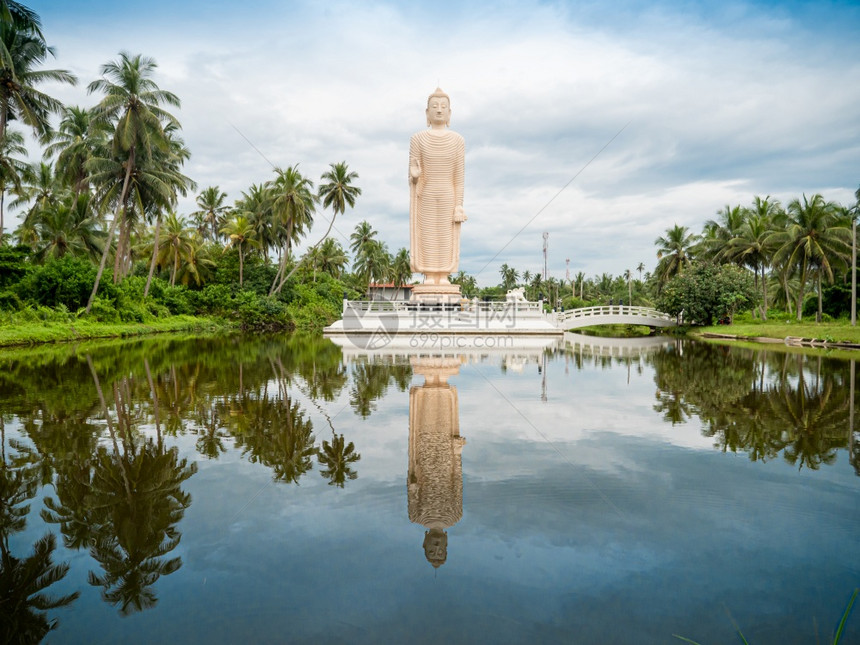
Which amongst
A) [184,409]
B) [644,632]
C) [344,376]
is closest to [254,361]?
[344,376]

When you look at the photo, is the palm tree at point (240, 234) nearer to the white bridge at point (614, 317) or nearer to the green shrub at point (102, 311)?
the green shrub at point (102, 311)

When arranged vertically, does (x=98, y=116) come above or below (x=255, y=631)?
above

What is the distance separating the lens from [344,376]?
10797 millimetres

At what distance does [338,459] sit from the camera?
5.04m

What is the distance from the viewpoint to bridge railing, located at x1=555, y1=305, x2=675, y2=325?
3133 centimetres

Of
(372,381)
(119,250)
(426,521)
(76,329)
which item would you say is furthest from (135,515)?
(119,250)

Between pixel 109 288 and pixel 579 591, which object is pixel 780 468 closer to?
pixel 579 591

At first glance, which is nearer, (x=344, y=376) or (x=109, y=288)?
(x=344, y=376)

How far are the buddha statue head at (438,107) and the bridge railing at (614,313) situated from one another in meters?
12.1

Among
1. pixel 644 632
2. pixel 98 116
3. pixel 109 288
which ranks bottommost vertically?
pixel 644 632

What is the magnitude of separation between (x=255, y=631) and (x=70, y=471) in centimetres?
306

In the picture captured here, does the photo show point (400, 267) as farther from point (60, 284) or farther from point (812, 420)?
point (812, 420)

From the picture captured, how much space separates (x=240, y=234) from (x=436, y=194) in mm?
15937

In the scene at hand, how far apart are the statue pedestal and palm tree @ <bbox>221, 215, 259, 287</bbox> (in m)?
15.7
